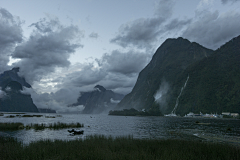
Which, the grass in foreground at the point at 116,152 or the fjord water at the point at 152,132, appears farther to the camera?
the fjord water at the point at 152,132

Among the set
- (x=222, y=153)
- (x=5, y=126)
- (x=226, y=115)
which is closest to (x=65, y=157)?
(x=222, y=153)

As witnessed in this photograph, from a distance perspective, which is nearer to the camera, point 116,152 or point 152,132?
point 116,152

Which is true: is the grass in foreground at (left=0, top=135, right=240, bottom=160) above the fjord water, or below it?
above

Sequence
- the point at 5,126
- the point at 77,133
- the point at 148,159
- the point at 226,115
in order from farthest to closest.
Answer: the point at 226,115, the point at 5,126, the point at 77,133, the point at 148,159

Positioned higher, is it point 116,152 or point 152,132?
point 116,152

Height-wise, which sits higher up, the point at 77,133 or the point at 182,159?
the point at 182,159

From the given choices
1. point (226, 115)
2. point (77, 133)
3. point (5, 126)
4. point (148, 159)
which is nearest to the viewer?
point (148, 159)

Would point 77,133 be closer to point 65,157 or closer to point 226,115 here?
point 65,157

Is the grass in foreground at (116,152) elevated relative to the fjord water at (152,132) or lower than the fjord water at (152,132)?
elevated

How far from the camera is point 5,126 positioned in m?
51.3

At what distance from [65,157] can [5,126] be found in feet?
161

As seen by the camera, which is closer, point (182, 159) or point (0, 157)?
point (182, 159)

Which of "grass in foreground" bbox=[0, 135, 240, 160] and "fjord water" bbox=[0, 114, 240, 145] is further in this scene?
"fjord water" bbox=[0, 114, 240, 145]

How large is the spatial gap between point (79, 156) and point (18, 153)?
6704mm
